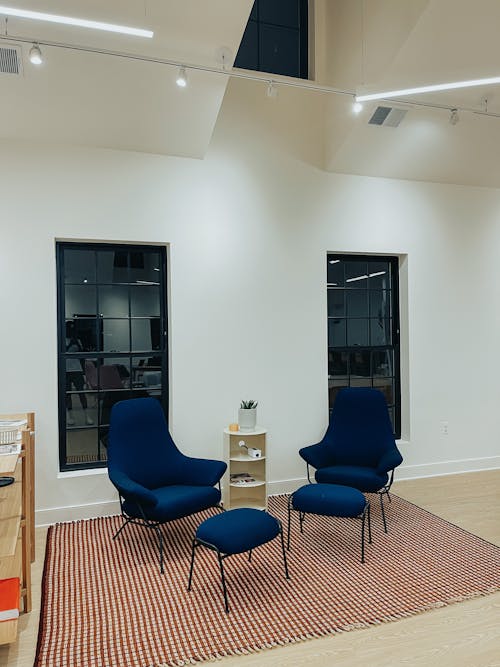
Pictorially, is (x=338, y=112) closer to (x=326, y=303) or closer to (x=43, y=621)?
(x=326, y=303)

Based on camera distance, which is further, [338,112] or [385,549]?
[338,112]

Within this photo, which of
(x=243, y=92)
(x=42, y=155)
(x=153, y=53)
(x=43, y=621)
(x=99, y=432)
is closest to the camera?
(x=43, y=621)

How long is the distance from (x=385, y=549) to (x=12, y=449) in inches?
101

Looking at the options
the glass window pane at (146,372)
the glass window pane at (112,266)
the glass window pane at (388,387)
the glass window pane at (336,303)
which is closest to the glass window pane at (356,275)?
the glass window pane at (336,303)

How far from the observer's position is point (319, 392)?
4996 millimetres

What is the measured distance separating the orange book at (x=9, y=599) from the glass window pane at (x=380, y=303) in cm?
421

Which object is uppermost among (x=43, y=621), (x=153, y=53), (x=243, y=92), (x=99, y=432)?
(x=243, y=92)

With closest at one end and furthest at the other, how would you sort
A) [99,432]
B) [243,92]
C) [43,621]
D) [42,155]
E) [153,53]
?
[43,621]
[153,53]
[42,155]
[99,432]
[243,92]

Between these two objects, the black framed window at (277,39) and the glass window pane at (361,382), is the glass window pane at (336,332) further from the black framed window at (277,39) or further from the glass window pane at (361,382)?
the black framed window at (277,39)

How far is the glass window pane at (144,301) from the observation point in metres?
4.59

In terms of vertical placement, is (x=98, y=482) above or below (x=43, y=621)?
above

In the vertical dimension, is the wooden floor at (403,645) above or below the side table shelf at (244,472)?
below

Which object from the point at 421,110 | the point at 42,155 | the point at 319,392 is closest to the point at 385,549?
the point at 319,392

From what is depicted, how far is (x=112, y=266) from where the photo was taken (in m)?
4.54
